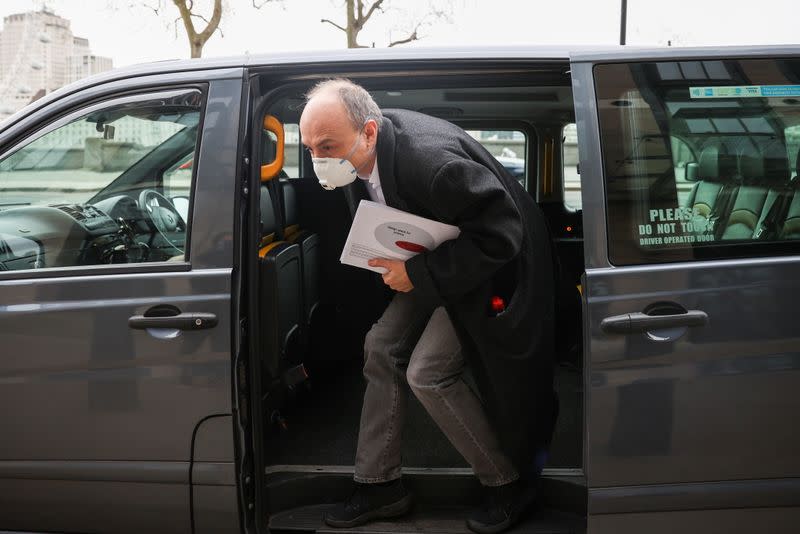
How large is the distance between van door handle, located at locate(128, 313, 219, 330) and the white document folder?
451 millimetres

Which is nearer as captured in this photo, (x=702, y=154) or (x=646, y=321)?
(x=646, y=321)

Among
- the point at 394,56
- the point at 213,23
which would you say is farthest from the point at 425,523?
the point at 213,23

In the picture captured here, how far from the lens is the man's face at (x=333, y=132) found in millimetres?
2285

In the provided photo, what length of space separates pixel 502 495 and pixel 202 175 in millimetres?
1458

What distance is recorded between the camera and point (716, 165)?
2303mm

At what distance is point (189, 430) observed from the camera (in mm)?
2322

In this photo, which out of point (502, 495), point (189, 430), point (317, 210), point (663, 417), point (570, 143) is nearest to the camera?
point (663, 417)

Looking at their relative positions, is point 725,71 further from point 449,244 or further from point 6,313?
point 6,313

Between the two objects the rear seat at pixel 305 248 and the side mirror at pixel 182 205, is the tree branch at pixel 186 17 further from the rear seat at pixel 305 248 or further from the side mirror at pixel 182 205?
the side mirror at pixel 182 205

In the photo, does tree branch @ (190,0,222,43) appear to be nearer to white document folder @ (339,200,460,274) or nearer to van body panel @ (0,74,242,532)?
van body panel @ (0,74,242,532)

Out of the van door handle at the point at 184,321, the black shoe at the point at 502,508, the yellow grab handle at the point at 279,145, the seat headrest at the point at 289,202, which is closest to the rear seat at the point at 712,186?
the black shoe at the point at 502,508

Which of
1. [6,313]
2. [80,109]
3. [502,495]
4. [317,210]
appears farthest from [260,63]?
[317,210]

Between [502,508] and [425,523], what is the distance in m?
0.28

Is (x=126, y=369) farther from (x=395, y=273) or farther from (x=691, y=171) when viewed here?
(x=691, y=171)
